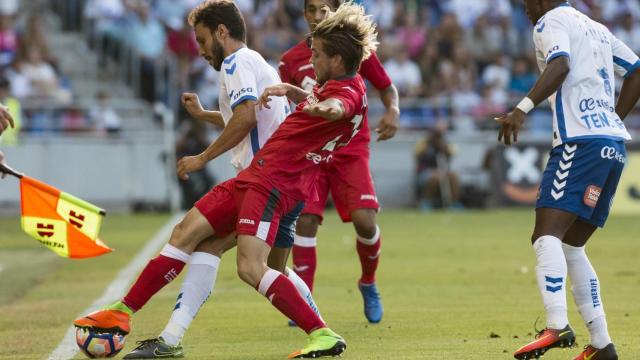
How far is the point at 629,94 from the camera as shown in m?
7.86

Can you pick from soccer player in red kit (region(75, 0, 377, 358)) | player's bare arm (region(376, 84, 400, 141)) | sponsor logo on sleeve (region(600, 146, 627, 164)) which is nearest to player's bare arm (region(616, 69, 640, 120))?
sponsor logo on sleeve (region(600, 146, 627, 164))

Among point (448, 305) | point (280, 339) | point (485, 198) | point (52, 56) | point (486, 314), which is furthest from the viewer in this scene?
point (52, 56)

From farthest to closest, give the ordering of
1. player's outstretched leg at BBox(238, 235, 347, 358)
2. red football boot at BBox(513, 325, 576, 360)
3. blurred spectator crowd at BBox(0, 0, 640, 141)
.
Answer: blurred spectator crowd at BBox(0, 0, 640, 141), player's outstretched leg at BBox(238, 235, 347, 358), red football boot at BBox(513, 325, 576, 360)

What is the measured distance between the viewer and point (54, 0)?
3005 centimetres

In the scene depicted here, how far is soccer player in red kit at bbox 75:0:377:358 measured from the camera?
24.6 ft

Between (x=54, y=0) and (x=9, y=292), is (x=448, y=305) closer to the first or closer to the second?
(x=9, y=292)

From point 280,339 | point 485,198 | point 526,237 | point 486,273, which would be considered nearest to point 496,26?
point 485,198

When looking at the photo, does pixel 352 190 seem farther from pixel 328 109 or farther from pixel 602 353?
pixel 602 353

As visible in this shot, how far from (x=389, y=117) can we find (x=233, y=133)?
2594 mm

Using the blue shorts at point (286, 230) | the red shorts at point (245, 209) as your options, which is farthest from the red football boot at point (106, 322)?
the blue shorts at point (286, 230)

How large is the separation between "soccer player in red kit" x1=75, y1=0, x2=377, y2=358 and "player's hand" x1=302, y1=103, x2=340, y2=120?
17 cm

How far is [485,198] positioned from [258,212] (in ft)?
59.2

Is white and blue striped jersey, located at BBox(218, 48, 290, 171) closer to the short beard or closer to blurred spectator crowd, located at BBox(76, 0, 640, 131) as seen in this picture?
the short beard

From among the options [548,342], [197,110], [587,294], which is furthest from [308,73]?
[548,342]
